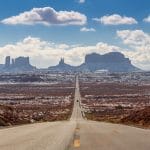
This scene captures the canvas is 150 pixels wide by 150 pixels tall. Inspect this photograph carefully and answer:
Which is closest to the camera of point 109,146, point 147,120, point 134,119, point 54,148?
point 54,148

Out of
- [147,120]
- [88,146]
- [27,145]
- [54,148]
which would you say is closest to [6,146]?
[27,145]

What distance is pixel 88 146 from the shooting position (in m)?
16.9

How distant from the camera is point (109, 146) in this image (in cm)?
1683

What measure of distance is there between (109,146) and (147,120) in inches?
1647

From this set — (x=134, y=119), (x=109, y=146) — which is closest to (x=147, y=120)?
(x=134, y=119)

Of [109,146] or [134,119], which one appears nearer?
[109,146]

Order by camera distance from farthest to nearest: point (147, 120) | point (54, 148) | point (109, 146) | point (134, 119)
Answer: point (134, 119) → point (147, 120) → point (109, 146) → point (54, 148)

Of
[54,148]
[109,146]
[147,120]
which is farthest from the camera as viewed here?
[147,120]

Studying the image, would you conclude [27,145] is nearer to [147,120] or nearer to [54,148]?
[54,148]

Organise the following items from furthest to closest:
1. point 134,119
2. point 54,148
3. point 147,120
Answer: point 134,119 < point 147,120 < point 54,148

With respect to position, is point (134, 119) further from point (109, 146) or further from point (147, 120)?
point (109, 146)

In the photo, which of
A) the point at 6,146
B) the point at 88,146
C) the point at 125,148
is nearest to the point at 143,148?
the point at 125,148

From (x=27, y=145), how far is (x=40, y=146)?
58 centimetres

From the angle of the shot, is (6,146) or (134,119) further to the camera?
(134,119)
